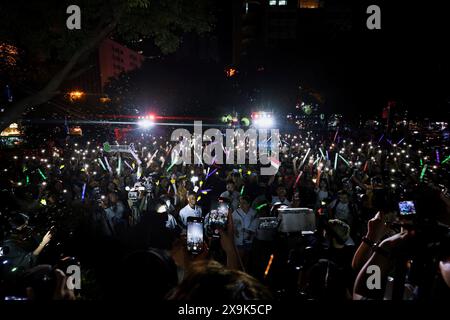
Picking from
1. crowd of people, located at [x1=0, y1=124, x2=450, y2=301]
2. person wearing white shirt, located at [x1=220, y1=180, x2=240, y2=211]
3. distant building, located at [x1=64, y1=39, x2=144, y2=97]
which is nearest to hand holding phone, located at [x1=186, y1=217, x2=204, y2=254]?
crowd of people, located at [x1=0, y1=124, x2=450, y2=301]

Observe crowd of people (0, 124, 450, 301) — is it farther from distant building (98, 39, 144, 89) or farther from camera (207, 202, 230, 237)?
distant building (98, 39, 144, 89)

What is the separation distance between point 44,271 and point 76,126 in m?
16.2

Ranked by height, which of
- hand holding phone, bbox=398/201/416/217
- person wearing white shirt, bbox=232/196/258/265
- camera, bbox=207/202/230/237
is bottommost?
person wearing white shirt, bbox=232/196/258/265

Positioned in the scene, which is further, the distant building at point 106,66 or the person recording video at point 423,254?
the distant building at point 106,66

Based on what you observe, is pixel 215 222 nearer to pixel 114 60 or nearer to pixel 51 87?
pixel 51 87

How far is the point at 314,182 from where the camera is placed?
32.7 ft

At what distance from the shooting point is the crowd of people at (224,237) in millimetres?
2031

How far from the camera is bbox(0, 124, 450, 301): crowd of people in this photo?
203 centimetres

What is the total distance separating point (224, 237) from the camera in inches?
120

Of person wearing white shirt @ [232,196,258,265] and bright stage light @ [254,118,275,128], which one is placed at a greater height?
bright stage light @ [254,118,275,128]

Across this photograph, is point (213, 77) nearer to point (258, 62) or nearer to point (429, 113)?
point (258, 62)

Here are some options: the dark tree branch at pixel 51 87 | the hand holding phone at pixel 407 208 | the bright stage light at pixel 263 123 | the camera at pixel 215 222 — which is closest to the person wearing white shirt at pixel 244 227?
the camera at pixel 215 222

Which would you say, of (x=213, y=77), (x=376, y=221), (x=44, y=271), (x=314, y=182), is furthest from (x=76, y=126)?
(x=213, y=77)

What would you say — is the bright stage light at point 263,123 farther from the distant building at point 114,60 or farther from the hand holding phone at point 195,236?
the hand holding phone at point 195,236
